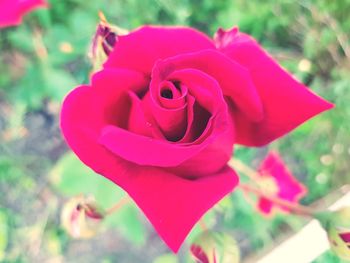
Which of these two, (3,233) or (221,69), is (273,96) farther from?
(3,233)

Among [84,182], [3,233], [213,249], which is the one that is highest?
[213,249]

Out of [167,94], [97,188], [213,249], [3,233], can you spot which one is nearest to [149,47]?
[167,94]

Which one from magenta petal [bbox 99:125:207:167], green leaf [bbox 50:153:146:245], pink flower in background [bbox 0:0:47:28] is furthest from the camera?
green leaf [bbox 50:153:146:245]

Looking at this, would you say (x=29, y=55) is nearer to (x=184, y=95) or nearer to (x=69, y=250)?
(x=69, y=250)

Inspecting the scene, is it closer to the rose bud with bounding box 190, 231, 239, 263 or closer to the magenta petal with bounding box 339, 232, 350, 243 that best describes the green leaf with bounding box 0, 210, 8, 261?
the rose bud with bounding box 190, 231, 239, 263

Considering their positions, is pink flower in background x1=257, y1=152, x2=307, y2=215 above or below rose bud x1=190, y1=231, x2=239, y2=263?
below

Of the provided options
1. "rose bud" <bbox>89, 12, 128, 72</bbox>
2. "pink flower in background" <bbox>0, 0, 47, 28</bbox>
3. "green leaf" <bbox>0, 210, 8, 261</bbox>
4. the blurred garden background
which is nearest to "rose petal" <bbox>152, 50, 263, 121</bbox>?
"rose bud" <bbox>89, 12, 128, 72</bbox>
